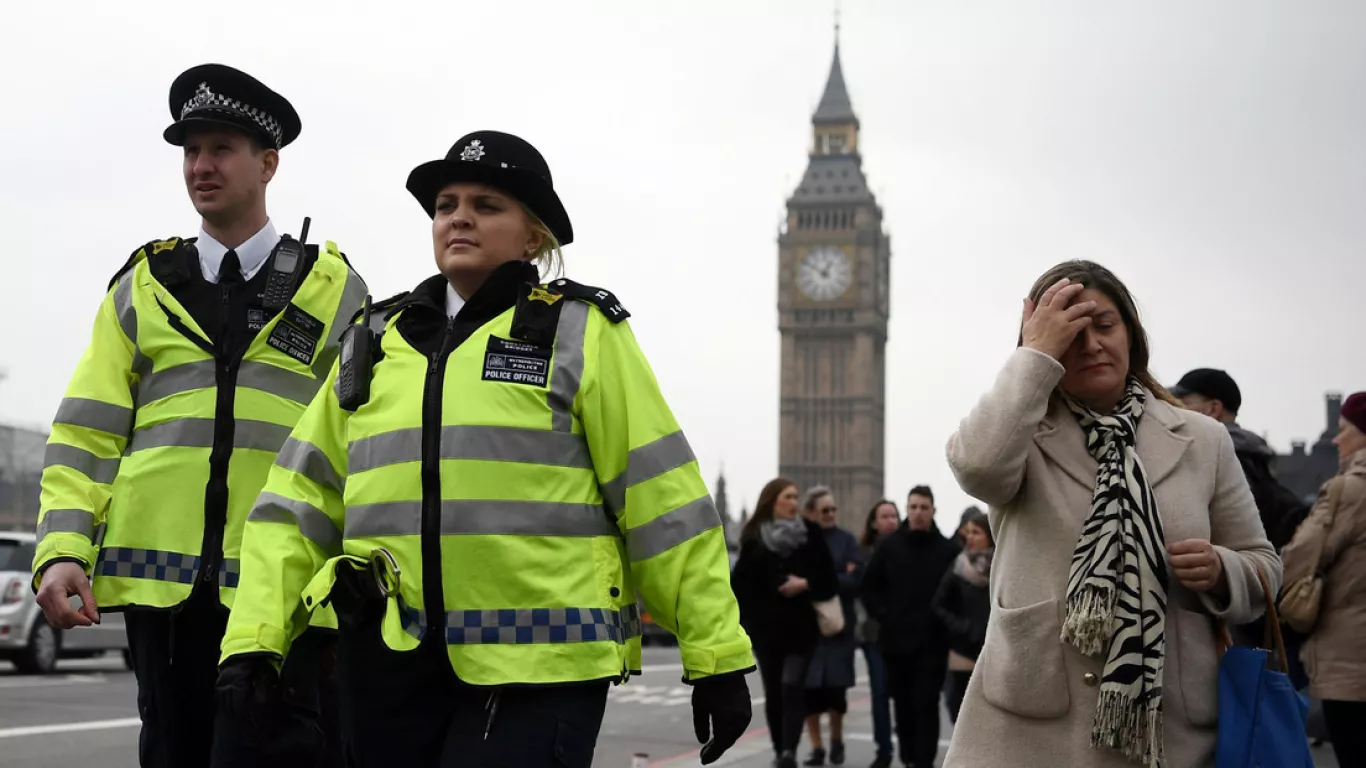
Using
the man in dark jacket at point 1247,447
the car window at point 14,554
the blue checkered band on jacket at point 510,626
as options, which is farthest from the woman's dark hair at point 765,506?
the car window at point 14,554

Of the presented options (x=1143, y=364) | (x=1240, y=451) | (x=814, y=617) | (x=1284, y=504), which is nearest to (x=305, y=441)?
(x=1143, y=364)

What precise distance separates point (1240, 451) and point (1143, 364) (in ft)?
9.35

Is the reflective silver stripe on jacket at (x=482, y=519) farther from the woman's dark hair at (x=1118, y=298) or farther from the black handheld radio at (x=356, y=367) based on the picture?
the woman's dark hair at (x=1118, y=298)

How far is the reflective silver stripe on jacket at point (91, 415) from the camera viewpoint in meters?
4.30

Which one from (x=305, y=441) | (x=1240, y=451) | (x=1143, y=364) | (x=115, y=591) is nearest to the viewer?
(x=305, y=441)

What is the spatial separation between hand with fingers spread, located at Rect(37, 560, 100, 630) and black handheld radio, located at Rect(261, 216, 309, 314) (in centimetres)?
84

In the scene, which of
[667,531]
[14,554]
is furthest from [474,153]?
[14,554]

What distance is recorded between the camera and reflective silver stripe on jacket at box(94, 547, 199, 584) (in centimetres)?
416

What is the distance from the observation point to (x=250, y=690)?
3299mm

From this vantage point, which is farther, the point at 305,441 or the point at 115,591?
the point at 115,591

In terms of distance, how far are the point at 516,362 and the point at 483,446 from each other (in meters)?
0.19

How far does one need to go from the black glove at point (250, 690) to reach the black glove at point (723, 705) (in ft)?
2.76

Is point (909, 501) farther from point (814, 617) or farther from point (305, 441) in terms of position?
point (305, 441)

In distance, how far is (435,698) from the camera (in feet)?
10.9
